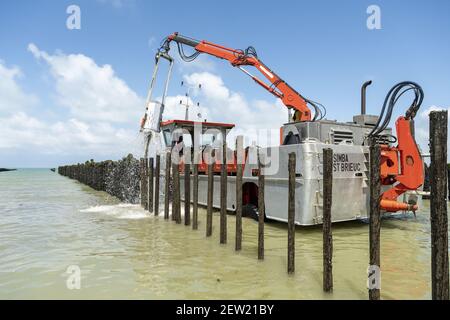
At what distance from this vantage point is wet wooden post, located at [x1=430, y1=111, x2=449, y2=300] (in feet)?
12.4

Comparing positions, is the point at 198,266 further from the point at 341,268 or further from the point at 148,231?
Result: the point at 148,231

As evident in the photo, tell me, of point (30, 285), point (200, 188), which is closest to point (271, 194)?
point (200, 188)

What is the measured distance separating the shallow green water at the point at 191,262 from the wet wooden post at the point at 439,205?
1.07 metres

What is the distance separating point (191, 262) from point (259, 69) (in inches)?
371

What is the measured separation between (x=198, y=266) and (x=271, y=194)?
382 centimetres

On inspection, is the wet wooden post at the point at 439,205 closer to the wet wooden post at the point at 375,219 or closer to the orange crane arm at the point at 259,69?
the wet wooden post at the point at 375,219

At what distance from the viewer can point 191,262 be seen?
21.2ft

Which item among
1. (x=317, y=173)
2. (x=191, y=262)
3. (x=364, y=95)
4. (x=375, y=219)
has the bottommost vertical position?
(x=191, y=262)

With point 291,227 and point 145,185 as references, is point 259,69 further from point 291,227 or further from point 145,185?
point 291,227

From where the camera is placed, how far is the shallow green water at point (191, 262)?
5.04 m

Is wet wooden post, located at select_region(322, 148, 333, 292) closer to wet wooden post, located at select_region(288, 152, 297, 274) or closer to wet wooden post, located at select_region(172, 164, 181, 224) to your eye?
wet wooden post, located at select_region(288, 152, 297, 274)

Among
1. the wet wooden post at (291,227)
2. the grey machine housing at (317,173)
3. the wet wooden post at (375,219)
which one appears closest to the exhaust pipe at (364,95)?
the grey machine housing at (317,173)

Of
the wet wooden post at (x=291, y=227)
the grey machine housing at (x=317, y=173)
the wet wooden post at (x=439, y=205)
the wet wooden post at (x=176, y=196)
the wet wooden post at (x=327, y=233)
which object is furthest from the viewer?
the wet wooden post at (x=176, y=196)

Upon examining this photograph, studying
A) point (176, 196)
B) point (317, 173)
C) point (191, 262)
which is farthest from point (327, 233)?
point (176, 196)
